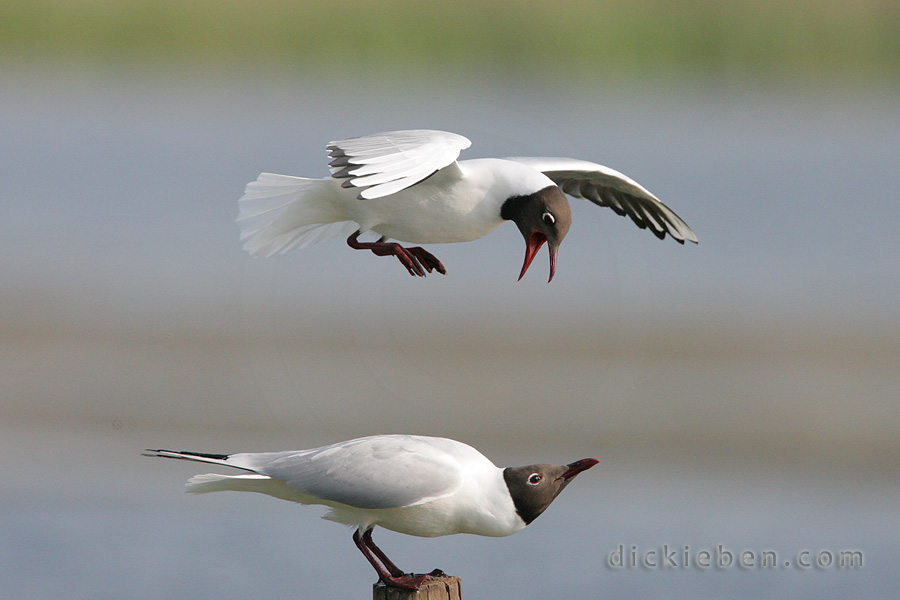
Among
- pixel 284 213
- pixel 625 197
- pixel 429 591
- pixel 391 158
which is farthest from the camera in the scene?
pixel 625 197

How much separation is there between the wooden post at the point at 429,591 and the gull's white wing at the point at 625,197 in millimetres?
1562

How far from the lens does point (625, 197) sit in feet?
14.9

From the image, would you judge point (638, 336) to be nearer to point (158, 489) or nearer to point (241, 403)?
point (241, 403)

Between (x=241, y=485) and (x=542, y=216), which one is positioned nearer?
(x=241, y=485)

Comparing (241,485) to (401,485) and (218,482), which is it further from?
(401,485)

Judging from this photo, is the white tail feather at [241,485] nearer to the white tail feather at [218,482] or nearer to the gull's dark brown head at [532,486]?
the white tail feather at [218,482]

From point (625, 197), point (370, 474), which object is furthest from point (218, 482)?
point (625, 197)

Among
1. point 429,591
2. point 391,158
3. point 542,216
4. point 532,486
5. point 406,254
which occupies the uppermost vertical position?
point 391,158

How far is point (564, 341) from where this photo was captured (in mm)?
10969

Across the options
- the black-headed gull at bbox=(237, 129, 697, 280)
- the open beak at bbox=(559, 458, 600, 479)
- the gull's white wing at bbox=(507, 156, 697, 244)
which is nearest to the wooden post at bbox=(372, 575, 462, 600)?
the open beak at bbox=(559, 458, 600, 479)

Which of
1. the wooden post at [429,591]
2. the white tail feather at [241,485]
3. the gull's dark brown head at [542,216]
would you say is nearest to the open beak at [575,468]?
the wooden post at [429,591]

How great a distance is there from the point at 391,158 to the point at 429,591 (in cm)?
127

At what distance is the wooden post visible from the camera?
346cm

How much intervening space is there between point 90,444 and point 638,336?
5.13m
